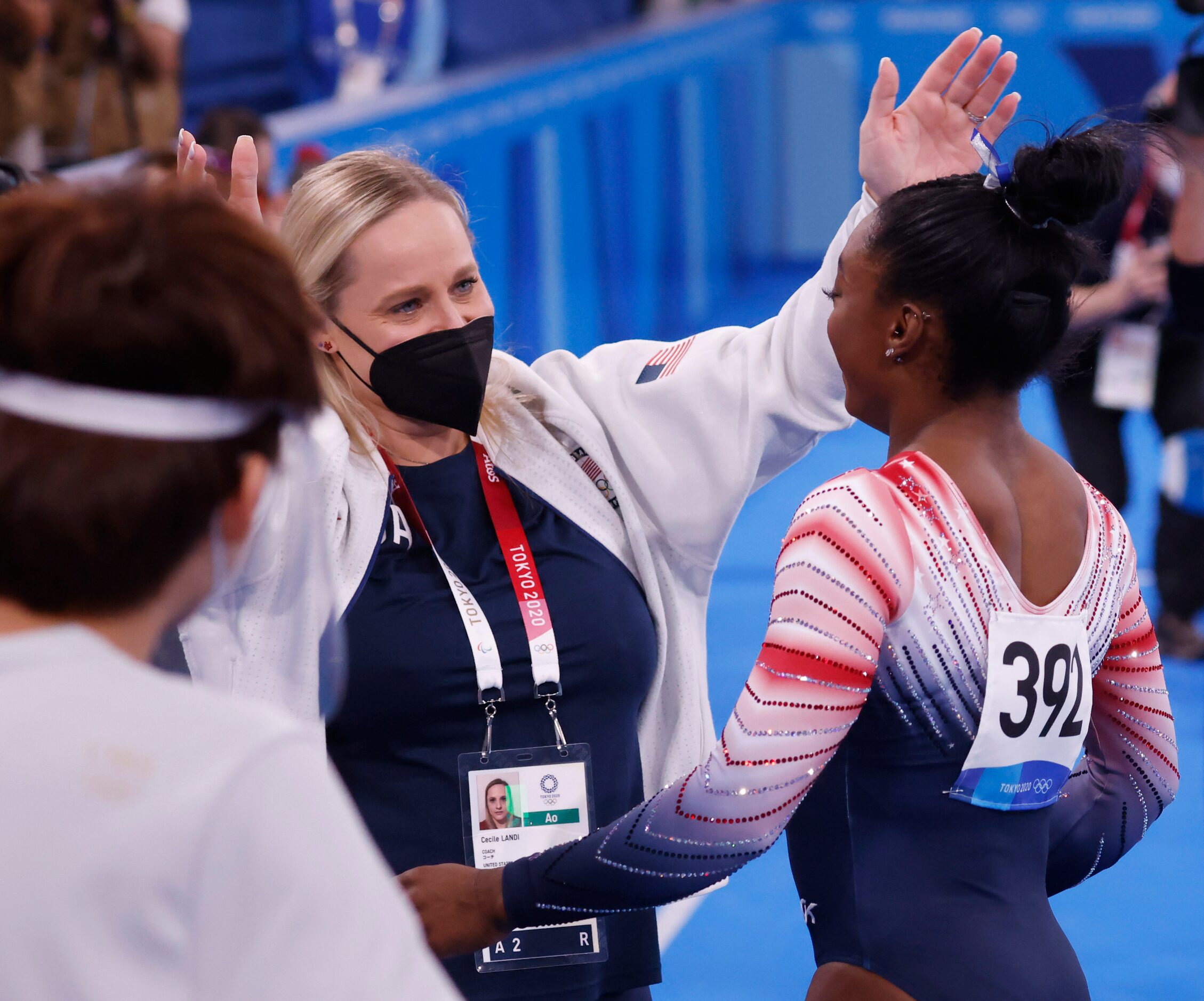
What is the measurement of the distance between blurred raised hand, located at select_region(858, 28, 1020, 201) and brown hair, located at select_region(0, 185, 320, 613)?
1.28m

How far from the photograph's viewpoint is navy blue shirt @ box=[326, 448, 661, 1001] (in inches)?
77.2

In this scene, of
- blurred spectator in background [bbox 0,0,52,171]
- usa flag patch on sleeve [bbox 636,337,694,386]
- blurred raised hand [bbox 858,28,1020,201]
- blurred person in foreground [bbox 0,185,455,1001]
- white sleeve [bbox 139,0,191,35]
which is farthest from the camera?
white sleeve [bbox 139,0,191,35]

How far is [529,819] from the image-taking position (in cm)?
202

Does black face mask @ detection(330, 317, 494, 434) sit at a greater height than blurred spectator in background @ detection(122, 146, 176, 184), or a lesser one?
lesser

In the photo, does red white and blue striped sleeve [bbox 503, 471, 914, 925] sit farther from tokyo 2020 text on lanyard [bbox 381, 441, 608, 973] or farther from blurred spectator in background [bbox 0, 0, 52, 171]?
blurred spectator in background [bbox 0, 0, 52, 171]

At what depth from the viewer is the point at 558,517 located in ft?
7.07

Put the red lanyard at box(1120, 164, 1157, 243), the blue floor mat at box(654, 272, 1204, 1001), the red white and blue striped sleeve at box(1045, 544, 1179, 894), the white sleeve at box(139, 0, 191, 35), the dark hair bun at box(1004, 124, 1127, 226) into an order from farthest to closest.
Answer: the white sleeve at box(139, 0, 191, 35), the red lanyard at box(1120, 164, 1157, 243), the blue floor mat at box(654, 272, 1204, 1001), the red white and blue striped sleeve at box(1045, 544, 1179, 894), the dark hair bun at box(1004, 124, 1127, 226)

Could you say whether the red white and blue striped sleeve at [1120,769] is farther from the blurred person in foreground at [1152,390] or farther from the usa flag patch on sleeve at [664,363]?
the blurred person in foreground at [1152,390]

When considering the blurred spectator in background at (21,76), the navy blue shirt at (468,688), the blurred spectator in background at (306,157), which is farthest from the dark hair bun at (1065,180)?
the blurred spectator in background at (21,76)

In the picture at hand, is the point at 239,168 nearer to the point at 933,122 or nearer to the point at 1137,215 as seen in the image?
the point at 933,122

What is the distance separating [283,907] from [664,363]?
1.47 metres

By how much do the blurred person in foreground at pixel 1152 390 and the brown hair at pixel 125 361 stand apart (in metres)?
4.28

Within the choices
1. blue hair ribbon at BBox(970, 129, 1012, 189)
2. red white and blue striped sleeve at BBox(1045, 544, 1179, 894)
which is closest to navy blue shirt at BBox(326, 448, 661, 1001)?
red white and blue striped sleeve at BBox(1045, 544, 1179, 894)

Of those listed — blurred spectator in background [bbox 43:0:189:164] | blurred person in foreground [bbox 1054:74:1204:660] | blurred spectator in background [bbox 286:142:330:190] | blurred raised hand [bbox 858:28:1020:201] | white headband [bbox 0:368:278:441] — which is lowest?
blurred person in foreground [bbox 1054:74:1204:660]
